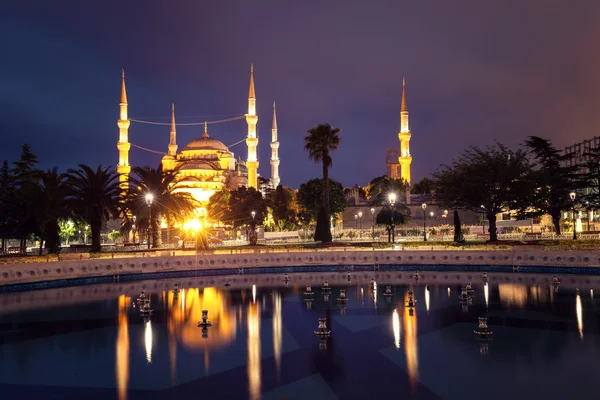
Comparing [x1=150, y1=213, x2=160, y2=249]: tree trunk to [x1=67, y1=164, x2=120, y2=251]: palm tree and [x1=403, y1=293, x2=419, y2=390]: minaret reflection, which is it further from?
[x1=403, y1=293, x2=419, y2=390]: minaret reflection

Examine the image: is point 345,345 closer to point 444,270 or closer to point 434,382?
point 434,382

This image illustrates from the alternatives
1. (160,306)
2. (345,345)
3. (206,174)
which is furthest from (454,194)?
(206,174)

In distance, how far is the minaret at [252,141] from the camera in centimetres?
9206

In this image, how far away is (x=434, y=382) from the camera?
11.0 metres

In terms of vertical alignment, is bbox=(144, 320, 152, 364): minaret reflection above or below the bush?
below

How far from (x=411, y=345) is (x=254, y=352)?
379 centimetres

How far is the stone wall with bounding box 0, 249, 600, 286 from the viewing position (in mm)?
27922

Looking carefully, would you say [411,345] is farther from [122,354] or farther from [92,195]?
[92,195]

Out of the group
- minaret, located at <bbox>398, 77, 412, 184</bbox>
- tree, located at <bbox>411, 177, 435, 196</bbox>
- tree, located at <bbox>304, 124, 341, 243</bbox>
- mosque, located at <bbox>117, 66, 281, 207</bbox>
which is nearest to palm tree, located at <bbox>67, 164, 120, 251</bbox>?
tree, located at <bbox>304, 124, 341, 243</bbox>

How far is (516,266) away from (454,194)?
13730mm

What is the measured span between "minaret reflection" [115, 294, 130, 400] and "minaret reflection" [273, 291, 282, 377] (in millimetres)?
3079

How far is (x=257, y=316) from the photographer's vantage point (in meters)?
18.5

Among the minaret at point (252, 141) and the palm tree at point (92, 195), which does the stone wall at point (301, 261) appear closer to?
the palm tree at point (92, 195)

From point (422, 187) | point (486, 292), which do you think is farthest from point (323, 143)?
point (422, 187)
